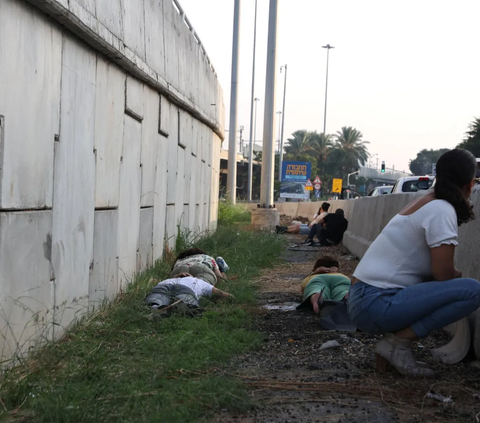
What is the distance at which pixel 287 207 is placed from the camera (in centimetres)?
4181

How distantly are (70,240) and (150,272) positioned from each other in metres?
3.24

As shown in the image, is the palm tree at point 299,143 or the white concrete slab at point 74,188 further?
the palm tree at point 299,143

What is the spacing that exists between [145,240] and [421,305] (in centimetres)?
526

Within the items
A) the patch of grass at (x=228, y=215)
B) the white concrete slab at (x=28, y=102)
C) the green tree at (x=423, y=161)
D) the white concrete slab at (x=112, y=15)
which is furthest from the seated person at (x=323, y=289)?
the green tree at (x=423, y=161)

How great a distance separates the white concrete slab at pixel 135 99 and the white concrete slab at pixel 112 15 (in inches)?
30.4

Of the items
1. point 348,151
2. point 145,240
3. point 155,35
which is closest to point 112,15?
point 155,35

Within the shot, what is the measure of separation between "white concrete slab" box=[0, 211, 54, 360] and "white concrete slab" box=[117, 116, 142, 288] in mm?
2353

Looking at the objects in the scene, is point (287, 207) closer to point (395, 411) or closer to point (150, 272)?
point (150, 272)

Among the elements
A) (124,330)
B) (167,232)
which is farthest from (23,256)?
(167,232)

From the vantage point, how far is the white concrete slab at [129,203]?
785 cm

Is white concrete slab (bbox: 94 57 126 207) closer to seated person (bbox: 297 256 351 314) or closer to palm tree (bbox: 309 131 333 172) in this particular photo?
seated person (bbox: 297 256 351 314)

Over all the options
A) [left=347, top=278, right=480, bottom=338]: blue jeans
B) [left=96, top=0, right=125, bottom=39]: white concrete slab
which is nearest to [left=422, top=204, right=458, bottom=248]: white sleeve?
[left=347, top=278, right=480, bottom=338]: blue jeans

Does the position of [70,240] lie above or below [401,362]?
above

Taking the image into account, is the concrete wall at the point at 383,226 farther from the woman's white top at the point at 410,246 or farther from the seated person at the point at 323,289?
the seated person at the point at 323,289
